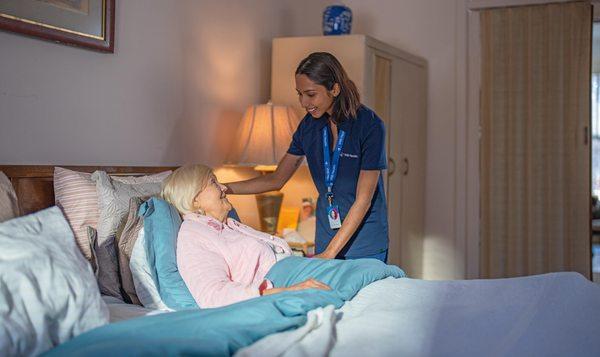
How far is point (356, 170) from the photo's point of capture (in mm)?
2953

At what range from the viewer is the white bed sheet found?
2.12 m

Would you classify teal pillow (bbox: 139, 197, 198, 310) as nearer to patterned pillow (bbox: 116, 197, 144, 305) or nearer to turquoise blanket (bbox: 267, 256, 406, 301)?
patterned pillow (bbox: 116, 197, 144, 305)

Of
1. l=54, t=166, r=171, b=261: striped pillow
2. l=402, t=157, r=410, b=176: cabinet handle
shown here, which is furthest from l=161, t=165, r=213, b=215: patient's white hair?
l=402, t=157, r=410, b=176: cabinet handle

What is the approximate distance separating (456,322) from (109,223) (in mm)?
1113

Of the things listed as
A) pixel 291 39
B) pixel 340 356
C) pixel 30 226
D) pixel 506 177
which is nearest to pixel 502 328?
pixel 340 356

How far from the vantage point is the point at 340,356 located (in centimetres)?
167

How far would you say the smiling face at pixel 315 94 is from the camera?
9.34 feet

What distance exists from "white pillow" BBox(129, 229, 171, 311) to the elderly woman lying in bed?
4.9 inches

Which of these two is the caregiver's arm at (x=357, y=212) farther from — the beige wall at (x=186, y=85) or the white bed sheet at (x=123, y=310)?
the beige wall at (x=186, y=85)

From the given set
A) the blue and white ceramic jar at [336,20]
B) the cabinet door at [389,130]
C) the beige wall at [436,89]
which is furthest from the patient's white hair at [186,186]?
the beige wall at [436,89]

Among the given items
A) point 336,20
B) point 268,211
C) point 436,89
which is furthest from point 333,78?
point 436,89

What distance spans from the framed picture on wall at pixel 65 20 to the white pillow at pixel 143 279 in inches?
31.9

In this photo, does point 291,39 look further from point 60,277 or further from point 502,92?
point 60,277

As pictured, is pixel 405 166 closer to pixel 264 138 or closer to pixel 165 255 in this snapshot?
pixel 264 138
